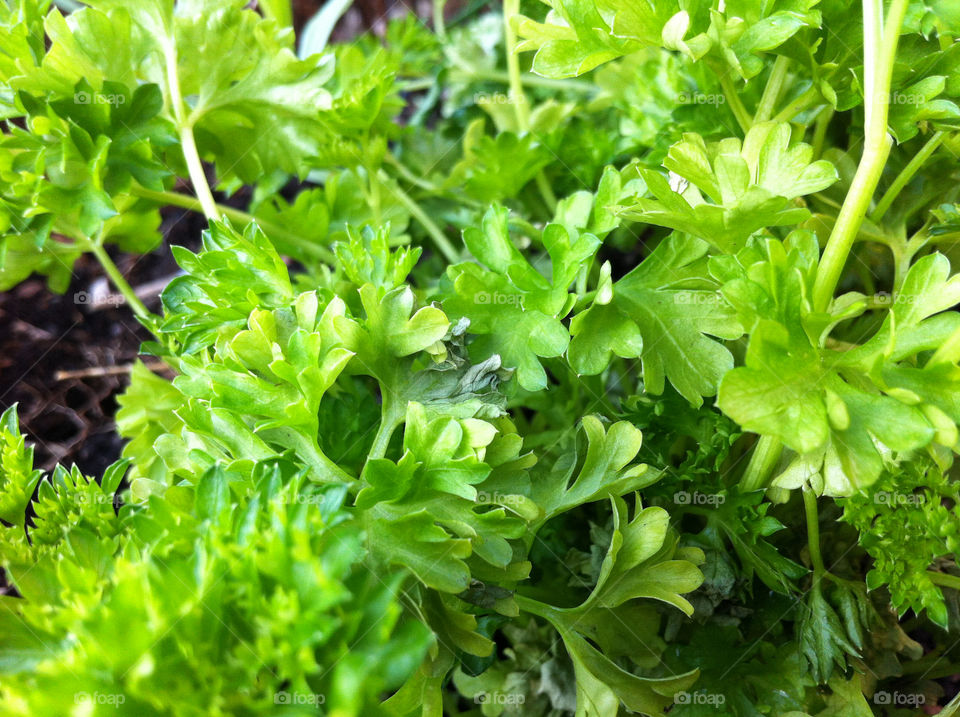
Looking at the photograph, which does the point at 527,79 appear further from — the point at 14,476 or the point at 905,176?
the point at 14,476

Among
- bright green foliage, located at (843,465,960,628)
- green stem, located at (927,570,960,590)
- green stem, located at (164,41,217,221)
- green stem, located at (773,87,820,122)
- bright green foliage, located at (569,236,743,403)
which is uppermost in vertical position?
green stem, located at (164,41,217,221)

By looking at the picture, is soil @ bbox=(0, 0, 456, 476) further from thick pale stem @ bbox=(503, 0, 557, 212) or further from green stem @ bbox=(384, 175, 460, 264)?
thick pale stem @ bbox=(503, 0, 557, 212)

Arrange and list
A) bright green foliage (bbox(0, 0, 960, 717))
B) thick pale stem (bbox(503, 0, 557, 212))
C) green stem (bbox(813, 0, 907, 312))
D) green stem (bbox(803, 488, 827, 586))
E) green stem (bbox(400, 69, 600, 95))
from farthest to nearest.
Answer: green stem (bbox(400, 69, 600, 95))
thick pale stem (bbox(503, 0, 557, 212))
green stem (bbox(803, 488, 827, 586))
green stem (bbox(813, 0, 907, 312))
bright green foliage (bbox(0, 0, 960, 717))

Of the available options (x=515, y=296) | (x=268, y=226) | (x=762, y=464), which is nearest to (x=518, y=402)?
(x=515, y=296)

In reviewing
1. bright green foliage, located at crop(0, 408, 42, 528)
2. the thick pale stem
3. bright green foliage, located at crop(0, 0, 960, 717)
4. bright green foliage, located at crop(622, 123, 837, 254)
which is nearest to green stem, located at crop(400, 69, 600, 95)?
the thick pale stem

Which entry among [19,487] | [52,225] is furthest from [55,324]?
[19,487]
